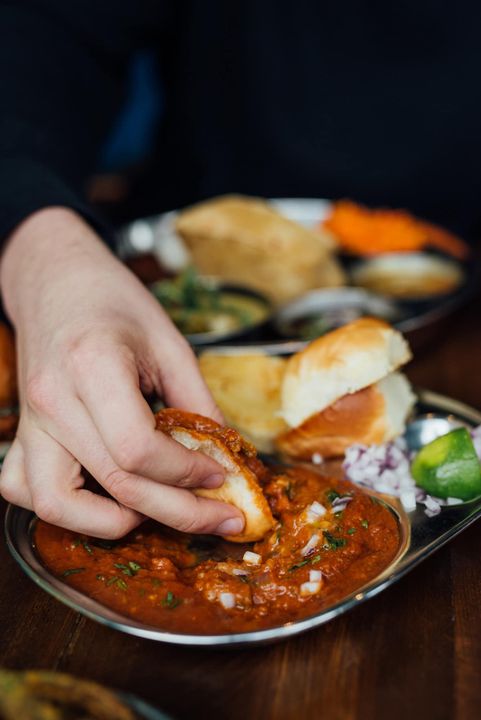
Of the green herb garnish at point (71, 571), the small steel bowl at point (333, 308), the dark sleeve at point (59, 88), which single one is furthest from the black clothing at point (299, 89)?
the green herb garnish at point (71, 571)

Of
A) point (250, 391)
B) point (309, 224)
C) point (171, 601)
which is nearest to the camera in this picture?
point (171, 601)

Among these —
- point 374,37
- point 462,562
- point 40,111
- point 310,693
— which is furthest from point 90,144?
point 310,693

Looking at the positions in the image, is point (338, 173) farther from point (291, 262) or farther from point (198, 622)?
point (198, 622)

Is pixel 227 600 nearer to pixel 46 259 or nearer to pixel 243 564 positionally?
pixel 243 564

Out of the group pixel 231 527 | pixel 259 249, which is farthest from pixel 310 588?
pixel 259 249

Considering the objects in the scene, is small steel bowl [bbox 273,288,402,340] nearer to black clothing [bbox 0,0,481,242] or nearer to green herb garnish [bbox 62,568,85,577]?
black clothing [bbox 0,0,481,242]

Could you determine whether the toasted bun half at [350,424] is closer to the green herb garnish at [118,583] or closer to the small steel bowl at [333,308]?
the green herb garnish at [118,583]
